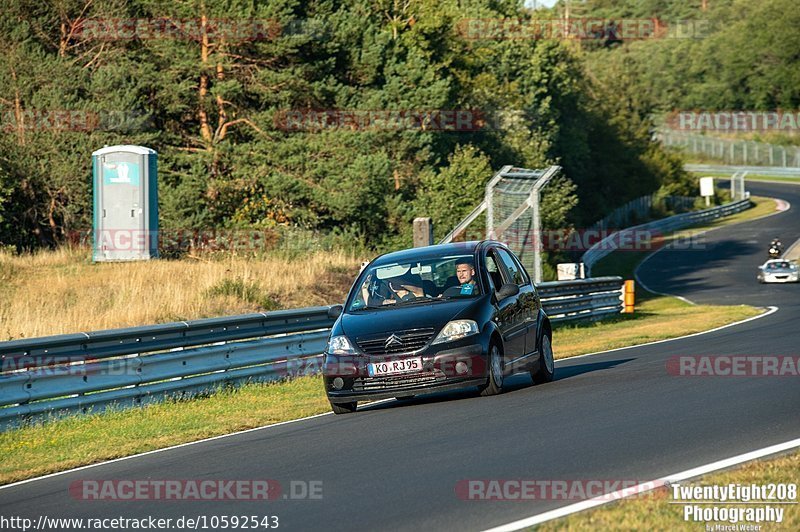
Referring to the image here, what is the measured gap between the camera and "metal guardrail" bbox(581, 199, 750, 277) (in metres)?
62.9

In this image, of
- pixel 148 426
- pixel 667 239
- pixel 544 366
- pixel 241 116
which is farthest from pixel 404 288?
pixel 667 239

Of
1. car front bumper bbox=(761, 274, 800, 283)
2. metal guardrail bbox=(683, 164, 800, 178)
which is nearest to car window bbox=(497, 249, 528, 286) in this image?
car front bumper bbox=(761, 274, 800, 283)

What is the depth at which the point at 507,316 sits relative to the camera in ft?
45.0

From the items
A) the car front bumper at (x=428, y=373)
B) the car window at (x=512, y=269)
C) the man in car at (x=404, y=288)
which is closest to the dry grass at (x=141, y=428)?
the car front bumper at (x=428, y=373)

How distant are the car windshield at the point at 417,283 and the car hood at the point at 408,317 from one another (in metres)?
0.23

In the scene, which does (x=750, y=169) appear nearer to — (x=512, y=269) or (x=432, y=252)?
(x=512, y=269)

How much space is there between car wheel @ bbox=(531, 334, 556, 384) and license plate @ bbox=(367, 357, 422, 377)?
2488mm

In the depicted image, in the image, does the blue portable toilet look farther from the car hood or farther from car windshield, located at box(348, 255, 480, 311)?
the car hood

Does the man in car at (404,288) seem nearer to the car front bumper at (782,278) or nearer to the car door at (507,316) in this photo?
the car door at (507,316)

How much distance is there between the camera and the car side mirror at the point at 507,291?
13.7 meters

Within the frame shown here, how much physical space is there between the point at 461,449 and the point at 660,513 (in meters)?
2.75

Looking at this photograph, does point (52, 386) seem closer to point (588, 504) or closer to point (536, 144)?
point (588, 504)

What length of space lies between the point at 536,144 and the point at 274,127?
81.1 ft

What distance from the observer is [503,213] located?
27.8 meters
